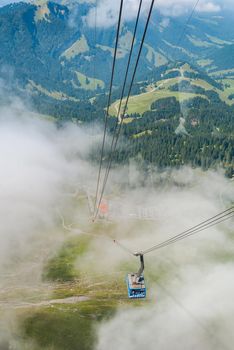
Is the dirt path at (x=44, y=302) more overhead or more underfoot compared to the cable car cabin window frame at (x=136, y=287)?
more underfoot

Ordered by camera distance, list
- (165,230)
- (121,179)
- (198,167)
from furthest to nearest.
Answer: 1. (198,167)
2. (121,179)
3. (165,230)

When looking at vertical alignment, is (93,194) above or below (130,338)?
above

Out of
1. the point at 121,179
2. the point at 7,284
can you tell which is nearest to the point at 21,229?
the point at 7,284

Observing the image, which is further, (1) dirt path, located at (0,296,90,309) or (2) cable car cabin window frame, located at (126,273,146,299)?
(1) dirt path, located at (0,296,90,309)

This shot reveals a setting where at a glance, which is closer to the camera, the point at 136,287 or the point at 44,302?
the point at 136,287

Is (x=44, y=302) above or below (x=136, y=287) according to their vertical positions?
below

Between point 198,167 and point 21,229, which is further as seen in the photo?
point 198,167

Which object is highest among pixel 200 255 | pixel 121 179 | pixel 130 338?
pixel 121 179

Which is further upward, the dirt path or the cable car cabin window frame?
the cable car cabin window frame

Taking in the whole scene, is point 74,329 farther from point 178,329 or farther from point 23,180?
point 23,180

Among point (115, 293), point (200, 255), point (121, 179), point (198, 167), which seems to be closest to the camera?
point (115, 293)

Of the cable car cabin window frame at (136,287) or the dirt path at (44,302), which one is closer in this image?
the cable car cabin window frame at (136,287)
